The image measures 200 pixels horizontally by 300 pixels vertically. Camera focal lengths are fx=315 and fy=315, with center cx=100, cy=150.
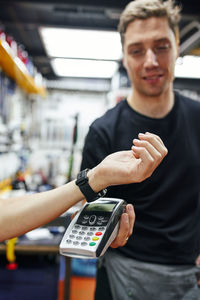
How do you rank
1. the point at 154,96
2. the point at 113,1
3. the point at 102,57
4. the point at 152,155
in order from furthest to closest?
the point at 102,57, the point at 113,1, the point at 154,96, the point at 152,155

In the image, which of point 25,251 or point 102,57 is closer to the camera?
point 25,251

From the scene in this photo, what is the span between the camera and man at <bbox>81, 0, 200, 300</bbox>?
0.81m

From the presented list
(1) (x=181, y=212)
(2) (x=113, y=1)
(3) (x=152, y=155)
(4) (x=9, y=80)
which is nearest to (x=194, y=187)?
(1) (x=181, y=212)

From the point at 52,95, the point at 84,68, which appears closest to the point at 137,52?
the point at 84,68

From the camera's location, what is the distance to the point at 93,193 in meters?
0.62

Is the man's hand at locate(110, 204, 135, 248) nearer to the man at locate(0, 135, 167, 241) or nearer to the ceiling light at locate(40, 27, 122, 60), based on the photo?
the man at locate(0, 135, 167, 241)

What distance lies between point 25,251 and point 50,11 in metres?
2.14

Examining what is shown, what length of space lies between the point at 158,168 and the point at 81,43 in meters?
2.24

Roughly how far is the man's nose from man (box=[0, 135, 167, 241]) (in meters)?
0.26

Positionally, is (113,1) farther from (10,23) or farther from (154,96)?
(10,23)

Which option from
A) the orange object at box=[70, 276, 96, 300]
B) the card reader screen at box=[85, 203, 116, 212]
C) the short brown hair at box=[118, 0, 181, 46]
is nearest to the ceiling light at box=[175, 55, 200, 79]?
the orange object at box=[70, 276, 96, 300]

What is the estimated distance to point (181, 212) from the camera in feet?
2.82

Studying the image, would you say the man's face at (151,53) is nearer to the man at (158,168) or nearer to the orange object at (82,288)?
the man at (158,168)

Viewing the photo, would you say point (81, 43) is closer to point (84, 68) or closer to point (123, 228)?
point (84, 68)
